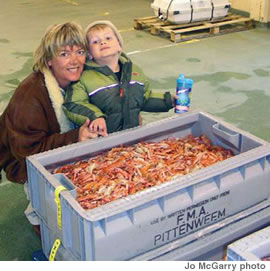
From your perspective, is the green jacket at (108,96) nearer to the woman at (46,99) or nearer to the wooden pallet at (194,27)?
the woman at (46,99)

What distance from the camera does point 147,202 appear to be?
7.96 feet

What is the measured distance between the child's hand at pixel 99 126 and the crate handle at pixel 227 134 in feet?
2.38

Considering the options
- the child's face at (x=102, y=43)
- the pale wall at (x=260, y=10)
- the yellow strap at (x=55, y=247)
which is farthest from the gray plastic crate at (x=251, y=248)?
the pale wall at (x=260, y=10)

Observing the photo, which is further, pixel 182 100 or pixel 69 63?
pixel 182 100

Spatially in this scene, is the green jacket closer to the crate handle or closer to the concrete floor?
the crate handle

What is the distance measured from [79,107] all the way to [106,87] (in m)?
0.24

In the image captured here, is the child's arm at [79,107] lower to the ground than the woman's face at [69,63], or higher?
lower

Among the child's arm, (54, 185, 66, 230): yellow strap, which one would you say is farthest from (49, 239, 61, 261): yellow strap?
the child's arm

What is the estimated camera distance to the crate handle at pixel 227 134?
10.2ft

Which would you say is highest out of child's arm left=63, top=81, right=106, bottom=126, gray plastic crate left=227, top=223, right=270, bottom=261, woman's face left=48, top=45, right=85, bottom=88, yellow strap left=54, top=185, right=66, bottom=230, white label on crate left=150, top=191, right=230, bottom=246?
woman's face left=48, top=45, right=85, bottom=88

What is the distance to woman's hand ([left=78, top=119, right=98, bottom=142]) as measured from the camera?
10.0ft

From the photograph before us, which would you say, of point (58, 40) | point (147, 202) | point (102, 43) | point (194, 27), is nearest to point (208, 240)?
point (147, 202)

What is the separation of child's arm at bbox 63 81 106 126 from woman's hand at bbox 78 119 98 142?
0.16ft

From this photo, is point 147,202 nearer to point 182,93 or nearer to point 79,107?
point 79,107
